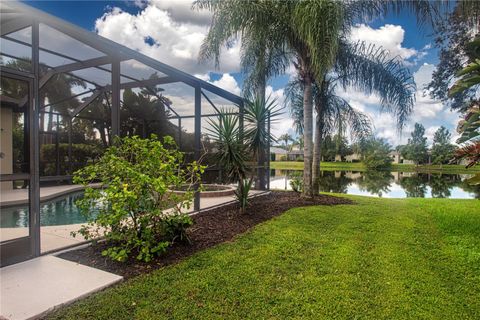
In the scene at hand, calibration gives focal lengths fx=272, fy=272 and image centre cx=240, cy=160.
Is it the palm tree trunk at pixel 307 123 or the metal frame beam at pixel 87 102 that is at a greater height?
the metal frame beam at pixel 87 102

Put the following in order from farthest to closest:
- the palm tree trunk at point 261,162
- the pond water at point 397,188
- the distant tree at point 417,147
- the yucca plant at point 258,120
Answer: the distant tree at point 417,147, the pond water at point 397,188, the palm tree trunk at point 261,162, the yucca plant at point 258,120

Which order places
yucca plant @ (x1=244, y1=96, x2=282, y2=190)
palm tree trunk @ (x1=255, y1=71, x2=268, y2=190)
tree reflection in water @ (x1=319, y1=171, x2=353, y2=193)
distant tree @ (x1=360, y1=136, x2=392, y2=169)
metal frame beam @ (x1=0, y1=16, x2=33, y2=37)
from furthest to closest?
distant tree @ (x1=360, y1=136, x2=392, y2=169) → tree reflection in water @ (x1=319, y1=171, x2=353, y2=193) → palm tree trunk @ (x1=255, y1=71, x2=268, y2=190) → yucca plant @ (x1=244, y1=96, x2=282, y2=190) → metal frame beam @ (x1=0, y1=16, x2=33, y2=37)

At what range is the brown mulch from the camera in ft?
11.0

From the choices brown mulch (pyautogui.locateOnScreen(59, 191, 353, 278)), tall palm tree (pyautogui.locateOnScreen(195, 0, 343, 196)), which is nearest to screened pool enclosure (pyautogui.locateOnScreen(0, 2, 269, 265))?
brown mulch (pyautogui.locateOnScreen(59, 191, 353, 278))

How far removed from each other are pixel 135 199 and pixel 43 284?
1214mm

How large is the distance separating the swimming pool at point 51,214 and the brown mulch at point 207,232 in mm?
818

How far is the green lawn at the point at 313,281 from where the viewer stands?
2488 mm

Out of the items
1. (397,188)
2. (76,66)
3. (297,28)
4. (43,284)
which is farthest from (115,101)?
(397,188)

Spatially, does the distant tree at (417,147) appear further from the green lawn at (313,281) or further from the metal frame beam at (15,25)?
the metal frame beam at (15,25)

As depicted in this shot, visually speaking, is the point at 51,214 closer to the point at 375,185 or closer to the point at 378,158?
the point at 375,185

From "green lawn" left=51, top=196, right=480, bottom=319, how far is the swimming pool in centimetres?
192

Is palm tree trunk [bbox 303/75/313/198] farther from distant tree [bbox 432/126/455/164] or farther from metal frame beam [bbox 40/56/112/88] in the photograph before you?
distant tree [bbox 432/126/455/164]

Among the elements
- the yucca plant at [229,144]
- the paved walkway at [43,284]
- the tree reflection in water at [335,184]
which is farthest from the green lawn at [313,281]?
the tree reflection in water at [335,184]

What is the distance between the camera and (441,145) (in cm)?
3641
